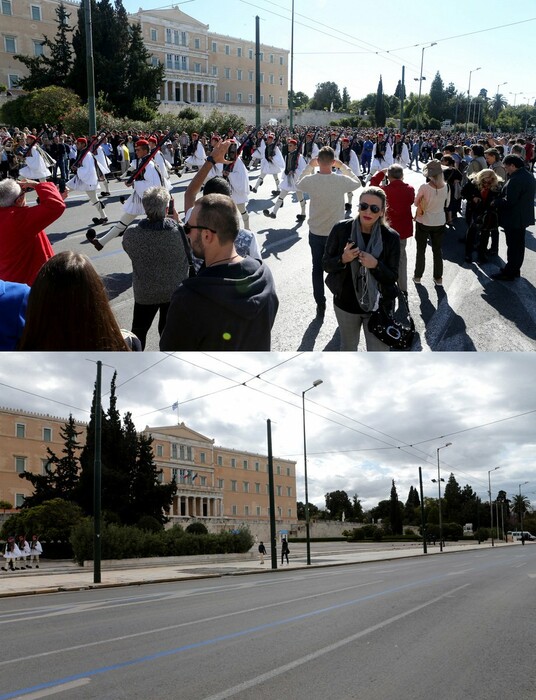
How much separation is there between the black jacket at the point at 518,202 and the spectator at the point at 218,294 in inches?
350

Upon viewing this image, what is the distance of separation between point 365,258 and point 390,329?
2.38 ft

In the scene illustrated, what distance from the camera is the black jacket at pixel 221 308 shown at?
199 inches

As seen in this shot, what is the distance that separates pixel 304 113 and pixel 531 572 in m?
110

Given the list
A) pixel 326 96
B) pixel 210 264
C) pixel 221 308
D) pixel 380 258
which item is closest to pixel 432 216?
pixel 380 258

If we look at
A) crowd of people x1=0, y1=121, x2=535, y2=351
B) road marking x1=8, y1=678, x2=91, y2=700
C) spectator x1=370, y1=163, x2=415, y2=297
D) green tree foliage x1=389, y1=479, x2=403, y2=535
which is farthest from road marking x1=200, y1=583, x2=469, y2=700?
green tree foliage x1=389, y1=479, x2=403, y2=535

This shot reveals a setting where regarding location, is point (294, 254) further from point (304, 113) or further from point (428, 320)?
point (304, 113)

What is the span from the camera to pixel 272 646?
379 inches

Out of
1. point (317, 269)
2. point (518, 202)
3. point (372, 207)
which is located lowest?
point (372, 207)

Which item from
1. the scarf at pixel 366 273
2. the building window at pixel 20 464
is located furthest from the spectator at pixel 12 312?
the building window at pixel 20 464

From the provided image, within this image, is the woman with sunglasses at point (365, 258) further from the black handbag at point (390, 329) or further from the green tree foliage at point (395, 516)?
the green tree foliage at point (395, 516)

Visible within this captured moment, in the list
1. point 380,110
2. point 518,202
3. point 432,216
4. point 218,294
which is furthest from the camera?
point 380,110

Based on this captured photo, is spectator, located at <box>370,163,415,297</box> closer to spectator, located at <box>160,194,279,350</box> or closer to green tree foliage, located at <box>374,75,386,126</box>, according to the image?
spectator, located at <box>160,194,279,350</box>

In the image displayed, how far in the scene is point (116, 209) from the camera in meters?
20.6

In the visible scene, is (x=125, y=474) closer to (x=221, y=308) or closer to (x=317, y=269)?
(x=317, y=269)
